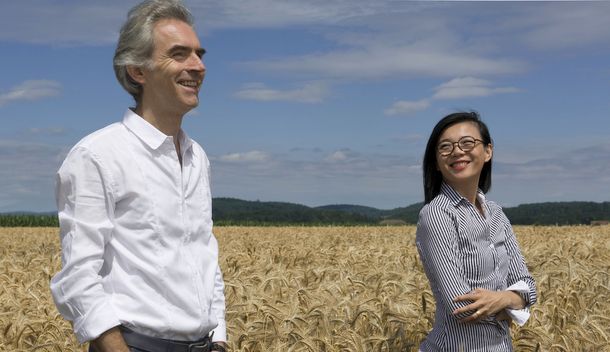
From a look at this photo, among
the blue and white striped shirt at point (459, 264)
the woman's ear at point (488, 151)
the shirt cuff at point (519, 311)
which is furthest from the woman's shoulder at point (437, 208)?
the shirt cuff at point (519, 311)

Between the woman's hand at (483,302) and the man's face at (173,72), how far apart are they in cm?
163

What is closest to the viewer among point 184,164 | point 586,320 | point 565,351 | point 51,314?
point 184,164

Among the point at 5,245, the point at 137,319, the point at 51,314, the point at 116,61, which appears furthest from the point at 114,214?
the point at 5,245

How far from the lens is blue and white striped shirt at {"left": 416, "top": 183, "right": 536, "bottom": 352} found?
11.9 feet

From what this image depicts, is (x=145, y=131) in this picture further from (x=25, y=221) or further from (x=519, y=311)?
(x=25, y=221)

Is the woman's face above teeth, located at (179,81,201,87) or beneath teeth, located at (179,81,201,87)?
beneath

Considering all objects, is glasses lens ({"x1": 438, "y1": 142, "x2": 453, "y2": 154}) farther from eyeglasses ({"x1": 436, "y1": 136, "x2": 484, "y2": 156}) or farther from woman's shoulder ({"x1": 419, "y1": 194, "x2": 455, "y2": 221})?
woman's shoulder ({"x1": 419, "y1": 194, "x2": 455, "y2": 221})

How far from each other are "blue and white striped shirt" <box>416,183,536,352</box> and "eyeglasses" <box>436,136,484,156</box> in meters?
0.19

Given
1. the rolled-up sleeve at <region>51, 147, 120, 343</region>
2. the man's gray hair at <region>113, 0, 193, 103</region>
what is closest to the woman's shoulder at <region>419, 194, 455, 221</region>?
the man's gray hair at <region>113, 0, 193, 103</region>

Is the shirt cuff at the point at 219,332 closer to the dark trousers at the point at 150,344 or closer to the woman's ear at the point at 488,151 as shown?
the dark trousers at the point at 150,344

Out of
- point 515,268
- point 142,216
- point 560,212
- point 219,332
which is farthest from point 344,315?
point 560,212

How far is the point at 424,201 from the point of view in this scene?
158 inches

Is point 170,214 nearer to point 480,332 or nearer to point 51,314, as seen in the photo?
point 480,332

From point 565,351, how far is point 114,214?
312 cm
